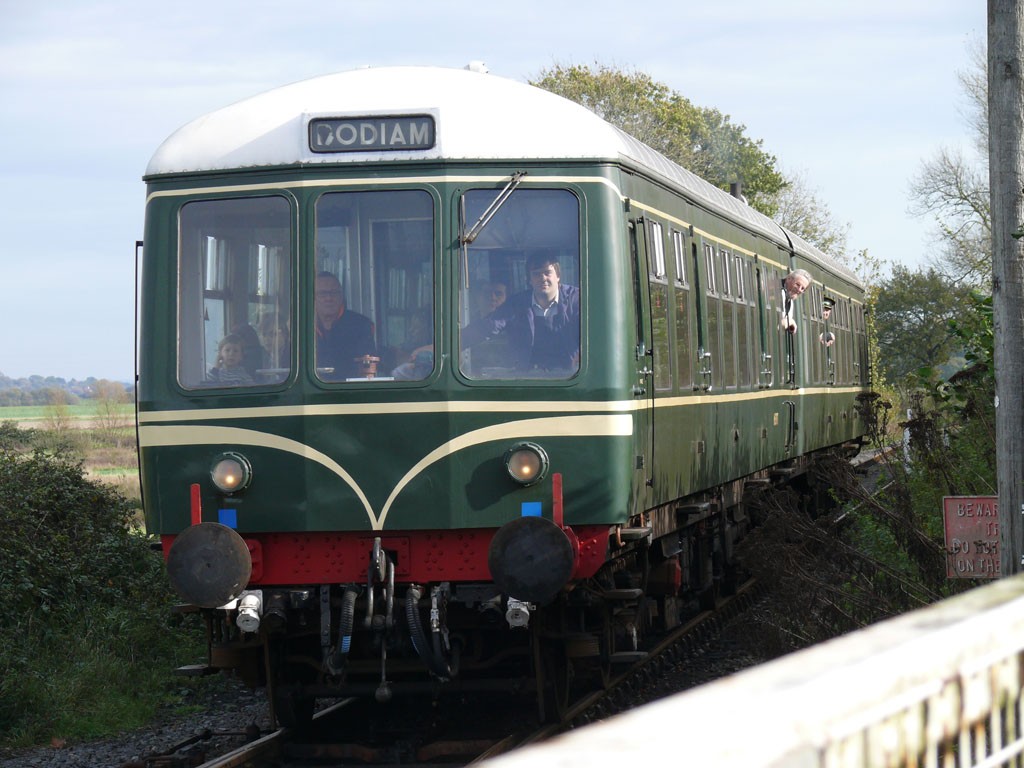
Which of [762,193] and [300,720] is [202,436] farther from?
[762,193]

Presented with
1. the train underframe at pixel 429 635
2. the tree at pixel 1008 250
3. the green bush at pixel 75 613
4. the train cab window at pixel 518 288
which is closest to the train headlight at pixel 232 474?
the train underframe at pixel 429 635

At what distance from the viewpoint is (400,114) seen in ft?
25.9

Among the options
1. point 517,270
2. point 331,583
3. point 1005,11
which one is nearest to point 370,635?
point 331,583

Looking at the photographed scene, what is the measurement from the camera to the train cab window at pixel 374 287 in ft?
25.5

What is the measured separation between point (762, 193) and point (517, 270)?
2091 inches

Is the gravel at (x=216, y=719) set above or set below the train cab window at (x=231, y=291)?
below

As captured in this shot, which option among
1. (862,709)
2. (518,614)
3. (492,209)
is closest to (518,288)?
(492,209)

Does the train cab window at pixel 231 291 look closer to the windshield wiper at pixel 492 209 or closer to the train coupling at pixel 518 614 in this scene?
the windshield wiper at pixel 492 209

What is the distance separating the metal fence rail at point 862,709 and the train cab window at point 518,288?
16.4ft

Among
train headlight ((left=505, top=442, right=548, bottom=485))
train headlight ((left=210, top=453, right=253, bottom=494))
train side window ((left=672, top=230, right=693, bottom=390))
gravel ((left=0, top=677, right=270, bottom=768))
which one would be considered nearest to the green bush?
gravel ((left=0, top=677, right=270, bottom=768))

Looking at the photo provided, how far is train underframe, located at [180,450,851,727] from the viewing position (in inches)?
299

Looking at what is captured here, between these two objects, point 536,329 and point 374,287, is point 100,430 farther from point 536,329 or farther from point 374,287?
point 536,329

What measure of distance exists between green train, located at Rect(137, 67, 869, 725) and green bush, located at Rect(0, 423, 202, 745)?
72.9 inches

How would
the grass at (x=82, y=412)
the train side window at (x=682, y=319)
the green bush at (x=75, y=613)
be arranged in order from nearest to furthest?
the green bush at (x=75, y=613)
the train side window at (x=682, y=319)
the grass at (x=82, y=412)
